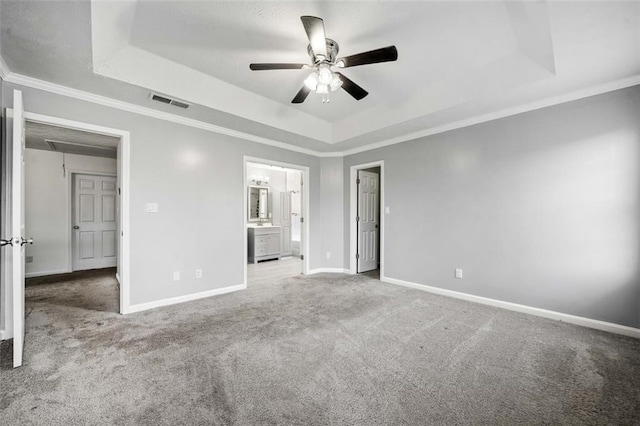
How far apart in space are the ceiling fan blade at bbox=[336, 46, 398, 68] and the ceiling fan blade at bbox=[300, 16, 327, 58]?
178 mm

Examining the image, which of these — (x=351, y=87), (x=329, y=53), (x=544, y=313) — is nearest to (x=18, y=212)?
(x=329, y=53)

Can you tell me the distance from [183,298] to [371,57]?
3575mm

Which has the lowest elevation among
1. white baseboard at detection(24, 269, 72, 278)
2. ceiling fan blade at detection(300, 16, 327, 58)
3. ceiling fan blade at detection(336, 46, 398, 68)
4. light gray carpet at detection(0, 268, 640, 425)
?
light gray carpet at detection(0, 268, 640, 425)

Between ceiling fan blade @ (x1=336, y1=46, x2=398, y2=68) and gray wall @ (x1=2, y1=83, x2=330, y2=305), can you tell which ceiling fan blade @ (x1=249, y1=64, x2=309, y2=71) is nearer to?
ceiling fan blade @ (x1=336, y1=46, x2=398, y2=68)

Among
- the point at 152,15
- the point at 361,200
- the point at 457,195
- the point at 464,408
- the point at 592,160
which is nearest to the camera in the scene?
the point at 464,408

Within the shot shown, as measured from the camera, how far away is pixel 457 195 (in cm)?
370

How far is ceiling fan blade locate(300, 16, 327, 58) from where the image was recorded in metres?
1.71

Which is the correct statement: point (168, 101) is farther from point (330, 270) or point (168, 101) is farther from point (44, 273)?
point (44, 273)

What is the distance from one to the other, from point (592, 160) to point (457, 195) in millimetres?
1363

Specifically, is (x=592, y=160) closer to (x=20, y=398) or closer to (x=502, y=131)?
(x=502, y=131)

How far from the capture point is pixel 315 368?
1992 millimetres

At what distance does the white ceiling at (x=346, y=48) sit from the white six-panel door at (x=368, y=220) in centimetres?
192

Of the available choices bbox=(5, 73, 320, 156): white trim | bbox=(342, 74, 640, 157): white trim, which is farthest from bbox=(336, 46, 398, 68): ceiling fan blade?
bbox=(5, 73, 320, 156): white trim

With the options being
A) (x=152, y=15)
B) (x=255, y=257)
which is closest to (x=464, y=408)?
(x=152, y=15)
